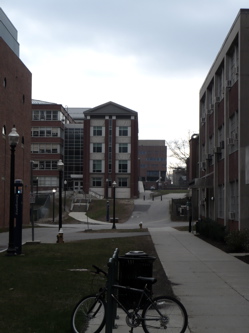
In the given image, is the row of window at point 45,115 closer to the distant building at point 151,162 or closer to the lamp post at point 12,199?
the lamp post at point 12,199

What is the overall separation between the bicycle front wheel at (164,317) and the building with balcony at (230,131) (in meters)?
12.3

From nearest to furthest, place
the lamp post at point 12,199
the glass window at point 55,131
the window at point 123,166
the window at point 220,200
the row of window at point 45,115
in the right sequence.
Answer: the lamp post at point 12,199
the window at point 220,200
the row of window at point 45,115
the glass window at point 55,131
the window at point 123,166

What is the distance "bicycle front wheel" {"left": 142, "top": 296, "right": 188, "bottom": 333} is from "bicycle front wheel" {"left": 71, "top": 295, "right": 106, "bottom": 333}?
2.08 feet

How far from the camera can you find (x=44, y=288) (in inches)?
441

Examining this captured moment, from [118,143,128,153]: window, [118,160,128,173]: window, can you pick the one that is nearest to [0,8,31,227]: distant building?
[118,160,128,173]: window

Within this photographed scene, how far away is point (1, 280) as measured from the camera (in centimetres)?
1210

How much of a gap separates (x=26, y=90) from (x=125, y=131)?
43.7m

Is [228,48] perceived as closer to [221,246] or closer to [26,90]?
[221,246]

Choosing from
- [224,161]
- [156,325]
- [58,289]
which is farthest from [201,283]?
[224,161]

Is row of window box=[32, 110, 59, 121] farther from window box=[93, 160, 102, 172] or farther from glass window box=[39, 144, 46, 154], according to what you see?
window box=[93, 160, 102, 172]

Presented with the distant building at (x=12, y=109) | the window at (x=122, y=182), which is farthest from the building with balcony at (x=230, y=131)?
the window at (x=122, y=182)

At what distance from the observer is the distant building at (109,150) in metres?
95.9

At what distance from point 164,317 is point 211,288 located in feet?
17.0

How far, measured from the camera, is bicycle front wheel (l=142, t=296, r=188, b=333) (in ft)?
22.8
